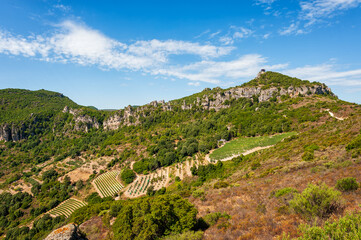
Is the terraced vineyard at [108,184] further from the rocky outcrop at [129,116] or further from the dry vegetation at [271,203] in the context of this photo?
the rocky outcrop at [129,116]

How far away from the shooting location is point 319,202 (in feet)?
25.8

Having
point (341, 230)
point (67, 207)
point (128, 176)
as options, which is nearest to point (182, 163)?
point (128, 176)

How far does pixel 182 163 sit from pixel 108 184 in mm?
27600

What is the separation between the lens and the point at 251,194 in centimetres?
1510

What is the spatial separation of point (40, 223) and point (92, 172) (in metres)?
29.9

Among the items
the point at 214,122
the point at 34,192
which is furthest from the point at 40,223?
the point at 214,122

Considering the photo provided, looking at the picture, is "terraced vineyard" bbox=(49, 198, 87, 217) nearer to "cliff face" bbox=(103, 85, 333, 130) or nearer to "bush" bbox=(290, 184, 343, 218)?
"bush" bbox=(290, 184, 343, 218)

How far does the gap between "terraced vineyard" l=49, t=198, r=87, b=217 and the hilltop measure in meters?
0.39

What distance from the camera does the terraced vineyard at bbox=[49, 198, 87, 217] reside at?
4290cm

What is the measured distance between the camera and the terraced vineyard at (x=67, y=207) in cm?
4290

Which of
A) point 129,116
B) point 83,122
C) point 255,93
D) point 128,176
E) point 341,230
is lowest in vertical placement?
point 128,176

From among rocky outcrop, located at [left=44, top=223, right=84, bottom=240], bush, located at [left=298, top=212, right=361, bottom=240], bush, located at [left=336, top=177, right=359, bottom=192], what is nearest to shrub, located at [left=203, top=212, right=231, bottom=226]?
bush, located at [left=298, top=212, right=361, bottom=240]

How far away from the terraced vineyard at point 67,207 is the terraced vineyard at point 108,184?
19.9ft

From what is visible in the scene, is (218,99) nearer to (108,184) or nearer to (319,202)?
(108,184)
